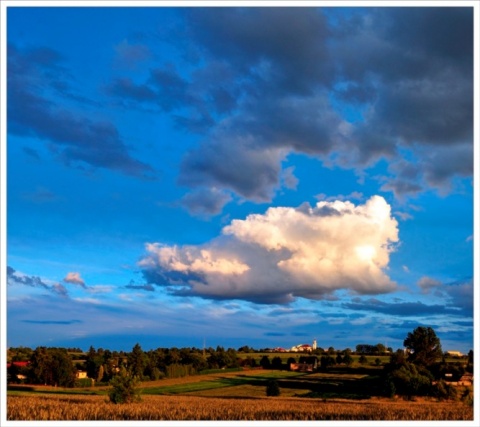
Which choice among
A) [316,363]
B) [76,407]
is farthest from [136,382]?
[316,363]

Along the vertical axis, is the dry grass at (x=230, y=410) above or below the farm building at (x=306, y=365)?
above

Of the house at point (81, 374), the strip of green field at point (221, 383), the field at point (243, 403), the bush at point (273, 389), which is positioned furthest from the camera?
the house at point (81, 374)

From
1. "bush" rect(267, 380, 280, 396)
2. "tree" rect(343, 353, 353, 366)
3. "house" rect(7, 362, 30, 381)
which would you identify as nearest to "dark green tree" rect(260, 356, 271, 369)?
"tree" rect(343, 353, 353, 366)

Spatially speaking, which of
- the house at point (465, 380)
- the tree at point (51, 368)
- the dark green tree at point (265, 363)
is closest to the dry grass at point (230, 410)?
the house at point (465, 380)

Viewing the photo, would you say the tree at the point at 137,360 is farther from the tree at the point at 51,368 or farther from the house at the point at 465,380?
the house at the point at 465,380

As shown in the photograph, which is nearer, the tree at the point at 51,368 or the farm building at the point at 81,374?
the tree at the point at 51,368

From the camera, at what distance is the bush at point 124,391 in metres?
31.7

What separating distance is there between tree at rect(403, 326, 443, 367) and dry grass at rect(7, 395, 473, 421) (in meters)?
8.92

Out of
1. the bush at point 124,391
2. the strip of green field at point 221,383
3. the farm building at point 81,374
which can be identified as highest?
the bush at point 124,391

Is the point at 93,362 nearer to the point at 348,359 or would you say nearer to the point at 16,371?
the point at 16,371

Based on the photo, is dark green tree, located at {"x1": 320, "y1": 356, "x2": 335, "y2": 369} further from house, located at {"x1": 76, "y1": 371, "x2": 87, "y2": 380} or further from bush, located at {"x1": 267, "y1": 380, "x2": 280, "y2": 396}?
house, located at {"x1": 76, "y1": 371, "x2": 87, "y2": 380}

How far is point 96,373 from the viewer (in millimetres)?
46000

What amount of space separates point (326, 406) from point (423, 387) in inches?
267
